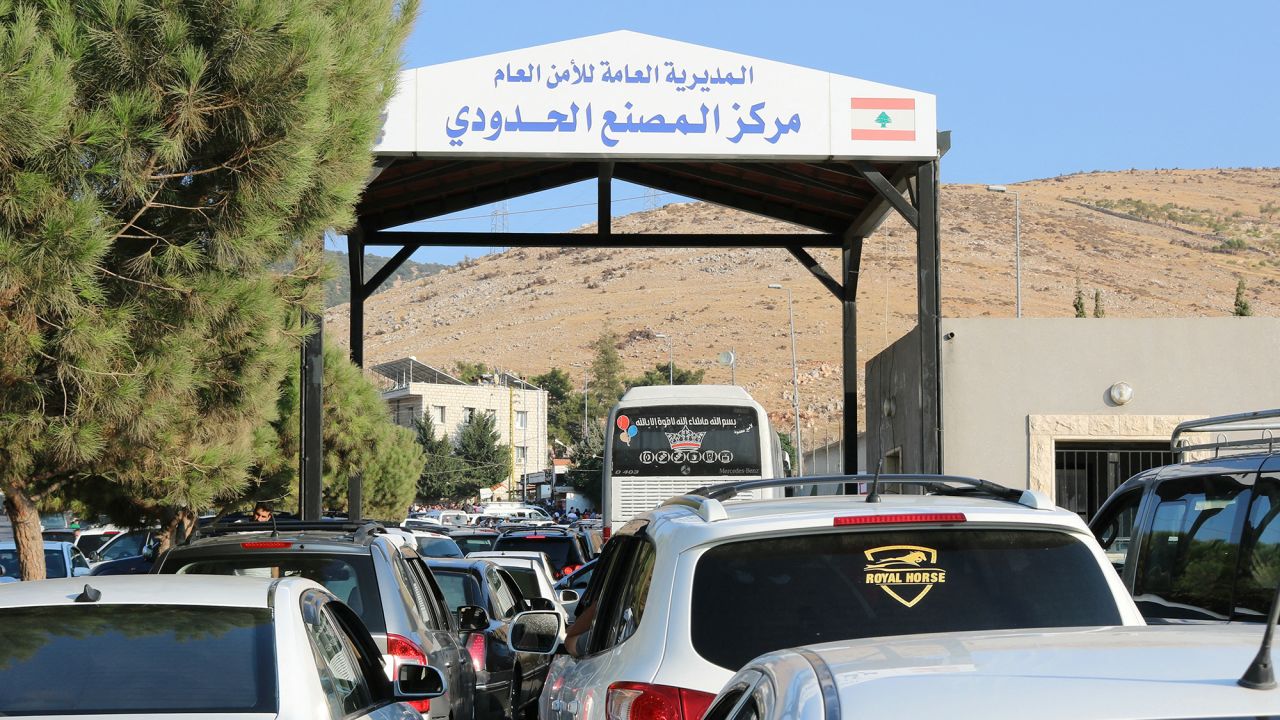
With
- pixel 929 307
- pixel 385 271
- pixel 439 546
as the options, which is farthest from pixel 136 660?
pixel 385 271

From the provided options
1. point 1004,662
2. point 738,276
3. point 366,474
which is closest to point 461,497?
point 738,276

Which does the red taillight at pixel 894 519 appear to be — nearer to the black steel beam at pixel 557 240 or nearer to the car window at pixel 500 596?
the car window at pixel 500 596

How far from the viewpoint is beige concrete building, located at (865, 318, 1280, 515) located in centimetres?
2334

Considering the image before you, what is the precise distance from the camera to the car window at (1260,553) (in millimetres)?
6969

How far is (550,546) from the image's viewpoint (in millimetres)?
25516

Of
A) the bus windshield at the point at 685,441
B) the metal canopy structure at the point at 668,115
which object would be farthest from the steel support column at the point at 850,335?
the metal canopy structure at the point at 668,115

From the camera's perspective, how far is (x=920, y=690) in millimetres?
2682

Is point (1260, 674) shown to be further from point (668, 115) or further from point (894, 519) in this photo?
point (668, 115)

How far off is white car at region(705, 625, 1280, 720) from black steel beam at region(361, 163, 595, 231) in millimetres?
26210

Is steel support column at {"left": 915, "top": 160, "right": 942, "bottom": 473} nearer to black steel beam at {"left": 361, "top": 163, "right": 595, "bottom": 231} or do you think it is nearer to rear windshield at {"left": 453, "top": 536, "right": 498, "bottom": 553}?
black steel beam at {"left": 361, "top": 163, "right": 595, "bottom": 231}

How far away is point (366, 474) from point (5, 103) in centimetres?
3609

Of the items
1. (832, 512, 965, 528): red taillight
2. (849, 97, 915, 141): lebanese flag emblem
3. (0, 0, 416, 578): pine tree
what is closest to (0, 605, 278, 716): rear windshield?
(832, 512, 965, 528): red taillight

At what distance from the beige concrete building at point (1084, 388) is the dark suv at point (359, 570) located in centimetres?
1587

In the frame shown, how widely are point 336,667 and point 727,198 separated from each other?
25.5 m
